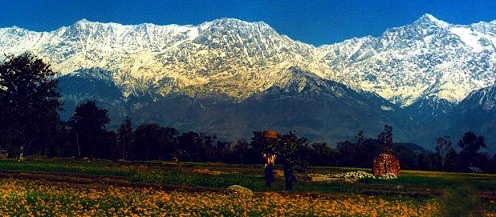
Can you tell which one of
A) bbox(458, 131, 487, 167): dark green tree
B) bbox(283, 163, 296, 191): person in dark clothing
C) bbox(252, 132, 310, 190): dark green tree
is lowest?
bbox(283, 163, 296, 191): person in dark clothing

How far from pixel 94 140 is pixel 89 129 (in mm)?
3403

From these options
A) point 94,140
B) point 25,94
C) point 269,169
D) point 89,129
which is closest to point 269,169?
point 269,169

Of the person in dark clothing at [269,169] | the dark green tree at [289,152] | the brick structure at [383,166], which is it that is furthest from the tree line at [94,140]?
the person in dark clothing at [269,169]

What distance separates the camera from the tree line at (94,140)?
10994 centimetres

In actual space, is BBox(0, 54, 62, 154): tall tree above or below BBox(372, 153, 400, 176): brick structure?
above

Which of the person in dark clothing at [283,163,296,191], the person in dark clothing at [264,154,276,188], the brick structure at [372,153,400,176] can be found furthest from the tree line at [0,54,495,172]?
the person in dark clothing at [283,163,296,191]

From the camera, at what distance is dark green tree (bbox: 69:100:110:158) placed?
6594 inches

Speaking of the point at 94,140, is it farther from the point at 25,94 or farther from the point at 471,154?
the point at 471,154

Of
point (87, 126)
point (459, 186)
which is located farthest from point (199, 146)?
point (459, 186)

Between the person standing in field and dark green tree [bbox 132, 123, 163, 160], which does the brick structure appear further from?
dark green tree [bbox 132, 123, 163, 160]

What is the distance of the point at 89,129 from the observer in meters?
167

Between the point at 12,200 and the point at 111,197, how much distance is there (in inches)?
216

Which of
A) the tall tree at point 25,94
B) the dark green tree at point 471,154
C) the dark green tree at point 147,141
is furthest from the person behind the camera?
the dark green tree at point 147,141

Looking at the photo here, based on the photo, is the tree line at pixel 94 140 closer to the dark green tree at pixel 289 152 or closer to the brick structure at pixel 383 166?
the brick structure at pixel 383 166
